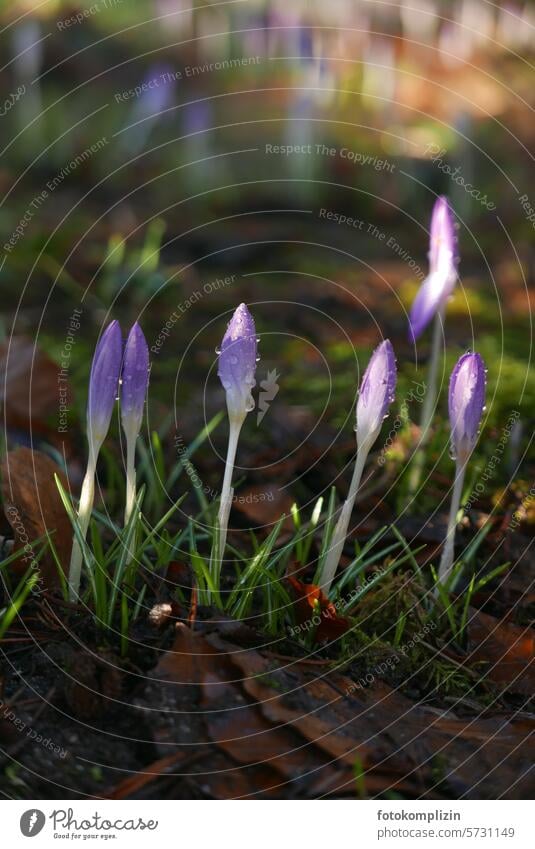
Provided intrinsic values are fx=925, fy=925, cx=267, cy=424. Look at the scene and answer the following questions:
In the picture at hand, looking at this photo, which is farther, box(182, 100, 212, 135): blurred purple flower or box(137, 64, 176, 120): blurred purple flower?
box(137, 64, 176, 120): blurred purple flower

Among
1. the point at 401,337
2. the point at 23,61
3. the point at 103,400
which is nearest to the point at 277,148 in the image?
the point at 23,61

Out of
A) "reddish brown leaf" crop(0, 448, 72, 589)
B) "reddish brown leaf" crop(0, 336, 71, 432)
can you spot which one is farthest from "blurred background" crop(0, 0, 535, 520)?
"reddish brown leaf" crop(0, 448, 72, 589)

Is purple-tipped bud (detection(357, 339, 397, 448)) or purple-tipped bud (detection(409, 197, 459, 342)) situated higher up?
purple-tipped bud (detection(409, 197, 459, 342))

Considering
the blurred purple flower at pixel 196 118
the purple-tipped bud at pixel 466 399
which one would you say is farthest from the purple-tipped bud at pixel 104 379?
the blurred purple flower at pixel 196 118

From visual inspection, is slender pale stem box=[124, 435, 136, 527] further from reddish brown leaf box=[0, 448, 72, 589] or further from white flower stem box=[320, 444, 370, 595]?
white flower stem box=[320, 444, 370, 595]

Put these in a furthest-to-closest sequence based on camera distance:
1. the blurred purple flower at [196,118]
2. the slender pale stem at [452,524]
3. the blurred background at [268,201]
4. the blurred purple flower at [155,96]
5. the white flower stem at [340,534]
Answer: the blurred purple flower at [155,96] < the blurred purple flower at [196,118] < the blurred background at [268,201] < the slender pale stem at [452,524] < the white flower stem at [340,534]

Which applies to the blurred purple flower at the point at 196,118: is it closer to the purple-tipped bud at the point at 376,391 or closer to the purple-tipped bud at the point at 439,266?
the purple-tipped bud at the point at 439,266
